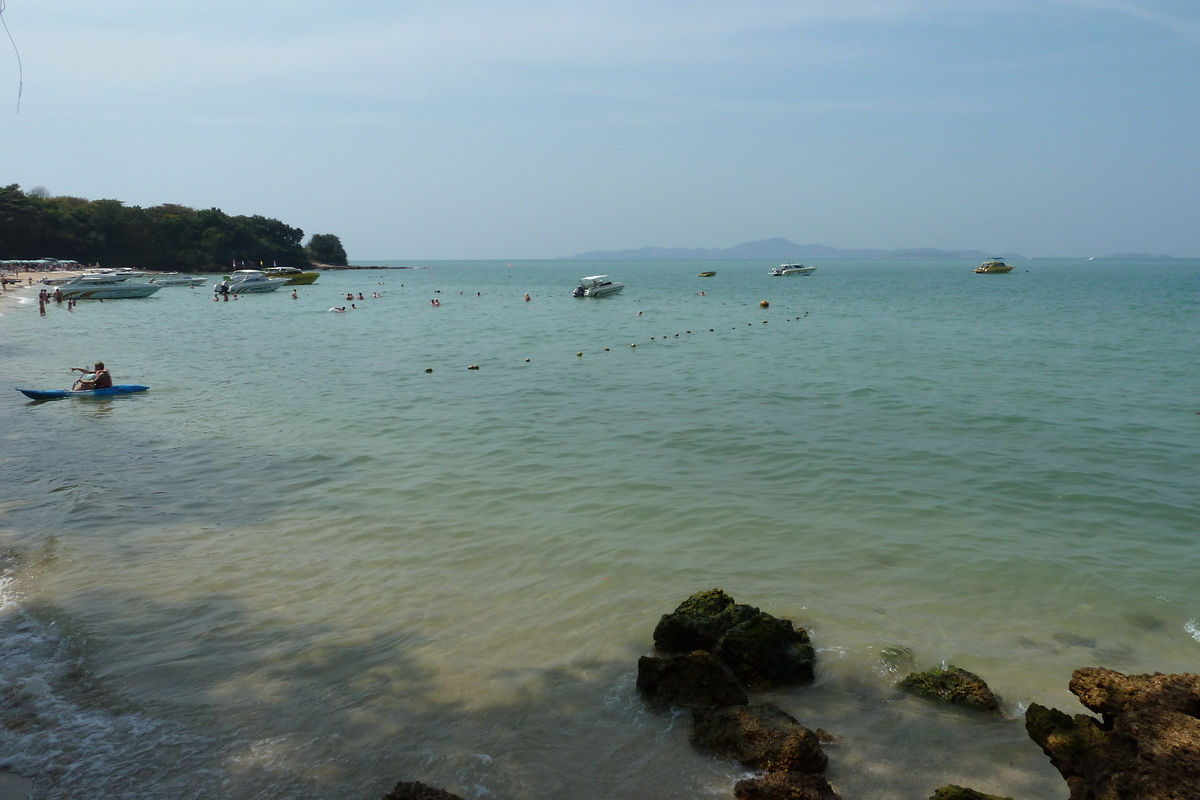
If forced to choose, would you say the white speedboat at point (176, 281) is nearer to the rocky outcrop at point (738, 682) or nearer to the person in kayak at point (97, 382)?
the person in kayak at point (97, 382)

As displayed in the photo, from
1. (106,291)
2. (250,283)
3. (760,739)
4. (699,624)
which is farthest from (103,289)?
(760,739)

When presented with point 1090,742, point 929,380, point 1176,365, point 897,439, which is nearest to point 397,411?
point 897,439

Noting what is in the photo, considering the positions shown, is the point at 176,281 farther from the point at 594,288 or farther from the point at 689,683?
the point at 689,683

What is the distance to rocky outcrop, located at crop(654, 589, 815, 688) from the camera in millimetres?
6629

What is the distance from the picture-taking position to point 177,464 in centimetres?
1442

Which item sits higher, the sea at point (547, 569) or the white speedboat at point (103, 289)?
the white speedboat at point (103, 289)

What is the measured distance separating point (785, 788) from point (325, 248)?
18835 centimetres

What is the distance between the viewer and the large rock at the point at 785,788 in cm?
489

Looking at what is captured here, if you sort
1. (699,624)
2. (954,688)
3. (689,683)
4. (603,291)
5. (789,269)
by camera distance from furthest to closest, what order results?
(789,269), (603,291), (699,624), (954,688), (689,683)

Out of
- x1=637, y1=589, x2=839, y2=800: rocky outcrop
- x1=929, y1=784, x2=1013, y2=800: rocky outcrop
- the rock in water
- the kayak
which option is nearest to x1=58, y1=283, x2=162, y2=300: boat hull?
the kayak

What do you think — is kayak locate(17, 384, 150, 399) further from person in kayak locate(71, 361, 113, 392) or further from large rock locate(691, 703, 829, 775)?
large rock locate(691, 703, 829, 775)

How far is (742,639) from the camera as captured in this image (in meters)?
6.67

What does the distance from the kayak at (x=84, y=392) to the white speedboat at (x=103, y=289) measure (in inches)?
1970

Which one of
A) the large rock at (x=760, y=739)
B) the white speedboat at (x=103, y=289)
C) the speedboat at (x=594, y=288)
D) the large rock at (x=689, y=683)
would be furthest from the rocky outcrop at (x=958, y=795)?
the white speedboat at (x=103, y=289)
